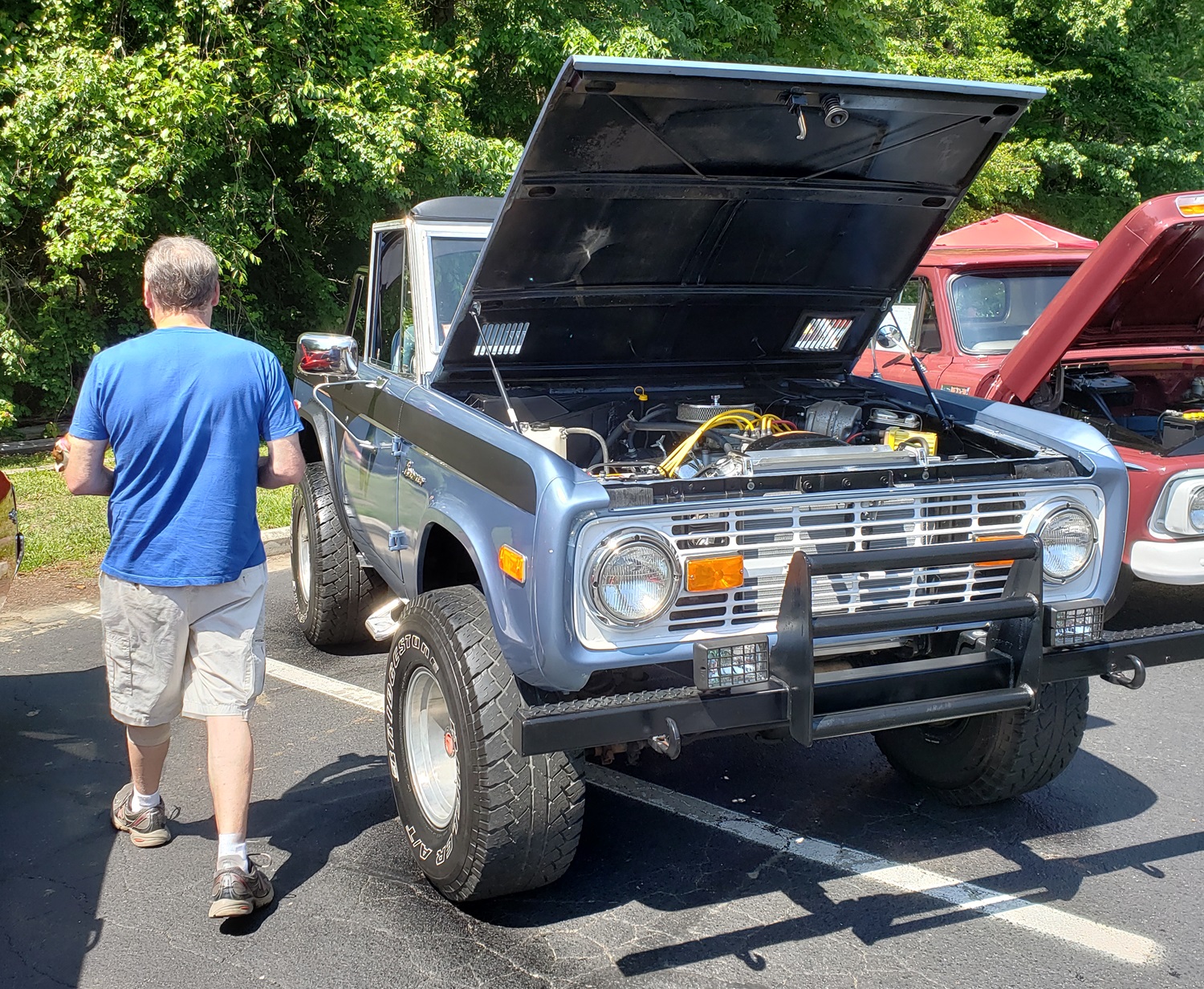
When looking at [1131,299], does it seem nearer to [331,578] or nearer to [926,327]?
[926,327]

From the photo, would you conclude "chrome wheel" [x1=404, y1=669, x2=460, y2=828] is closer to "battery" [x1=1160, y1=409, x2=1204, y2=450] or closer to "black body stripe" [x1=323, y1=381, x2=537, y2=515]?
"black body stripe" [x1=323, y1=381, x2=537, y2=515]

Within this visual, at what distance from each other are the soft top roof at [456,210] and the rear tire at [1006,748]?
272cm

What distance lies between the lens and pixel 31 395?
12062 millimetres

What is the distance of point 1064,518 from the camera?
3.37 metres

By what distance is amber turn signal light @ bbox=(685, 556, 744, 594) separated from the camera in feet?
9.75

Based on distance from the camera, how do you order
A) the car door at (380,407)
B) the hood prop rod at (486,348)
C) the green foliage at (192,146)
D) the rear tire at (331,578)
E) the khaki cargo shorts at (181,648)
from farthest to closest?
the green foliage at (192,146)
the rear tire at (331,578)
the car door at (380,407)
the hood prop rod at (486,348)
the khaki cargo shorts at (181,648)

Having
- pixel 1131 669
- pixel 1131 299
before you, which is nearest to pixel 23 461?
pixel 1131 299

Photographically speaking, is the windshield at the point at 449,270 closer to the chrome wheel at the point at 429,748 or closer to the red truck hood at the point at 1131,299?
the chrome wheel at the point at 429,748

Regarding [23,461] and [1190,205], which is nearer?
[1190,205]

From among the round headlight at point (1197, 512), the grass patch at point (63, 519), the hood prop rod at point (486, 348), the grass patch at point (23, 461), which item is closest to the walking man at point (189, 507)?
the hood prop rod at point (486, 348)

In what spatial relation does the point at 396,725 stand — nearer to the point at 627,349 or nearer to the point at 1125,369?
the point at 627,349

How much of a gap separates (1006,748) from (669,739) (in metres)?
1.55

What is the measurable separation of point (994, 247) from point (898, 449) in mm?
4490

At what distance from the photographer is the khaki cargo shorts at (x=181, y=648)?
10.9 feet
